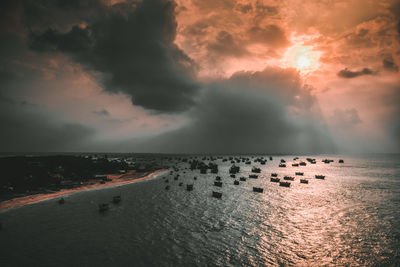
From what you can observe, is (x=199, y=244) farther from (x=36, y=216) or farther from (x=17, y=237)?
(x=36, y=216)

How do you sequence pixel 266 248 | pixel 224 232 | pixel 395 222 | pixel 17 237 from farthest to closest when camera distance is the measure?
pixel 395 222 < pixel 224 232 < pixel 17 237 < pixel 266 248

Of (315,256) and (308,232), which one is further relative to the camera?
(308,232)

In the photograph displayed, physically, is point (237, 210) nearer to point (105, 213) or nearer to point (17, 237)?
point (105, 213)

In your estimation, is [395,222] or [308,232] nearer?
[308,232]

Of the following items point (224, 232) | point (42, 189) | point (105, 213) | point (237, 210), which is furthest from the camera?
point (42, 189)

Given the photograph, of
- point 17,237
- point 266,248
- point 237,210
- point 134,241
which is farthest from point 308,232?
point 17,237

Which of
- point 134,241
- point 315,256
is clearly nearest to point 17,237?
point 134,241
